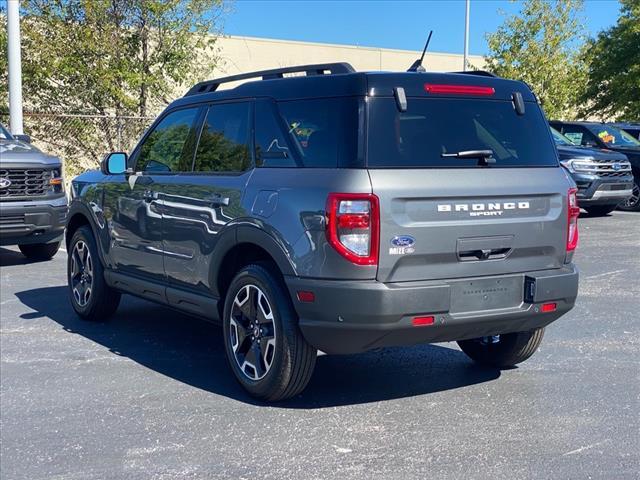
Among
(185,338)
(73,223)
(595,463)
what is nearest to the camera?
(595,463)

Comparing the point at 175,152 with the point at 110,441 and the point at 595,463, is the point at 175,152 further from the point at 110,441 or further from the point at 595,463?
the point at 595,463

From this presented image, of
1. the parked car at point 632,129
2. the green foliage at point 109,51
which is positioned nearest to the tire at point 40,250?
the green foliage at point 109,51

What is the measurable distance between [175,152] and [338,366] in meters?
1.95

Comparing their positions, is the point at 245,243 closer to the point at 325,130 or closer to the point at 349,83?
the point at 325,130

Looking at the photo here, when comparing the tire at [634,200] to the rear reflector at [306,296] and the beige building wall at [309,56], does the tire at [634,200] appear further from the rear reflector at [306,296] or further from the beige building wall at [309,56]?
the beige building wall at [309,56]

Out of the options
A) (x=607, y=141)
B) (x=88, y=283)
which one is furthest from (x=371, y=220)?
(x=607, y=141)

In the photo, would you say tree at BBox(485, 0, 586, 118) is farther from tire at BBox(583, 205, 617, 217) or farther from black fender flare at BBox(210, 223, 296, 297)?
black fender flare at BBox(210, 223, 296, 297)

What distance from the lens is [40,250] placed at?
11383 mm

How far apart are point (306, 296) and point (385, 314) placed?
455 mm

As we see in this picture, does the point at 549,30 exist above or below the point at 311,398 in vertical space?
above

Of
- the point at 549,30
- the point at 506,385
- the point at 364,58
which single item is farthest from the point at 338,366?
the point at 364,58

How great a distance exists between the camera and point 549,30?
97.5 feet

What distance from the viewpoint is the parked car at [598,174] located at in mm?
15641

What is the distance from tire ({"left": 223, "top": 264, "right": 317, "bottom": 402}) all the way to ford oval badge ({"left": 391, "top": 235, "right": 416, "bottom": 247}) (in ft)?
2.52
